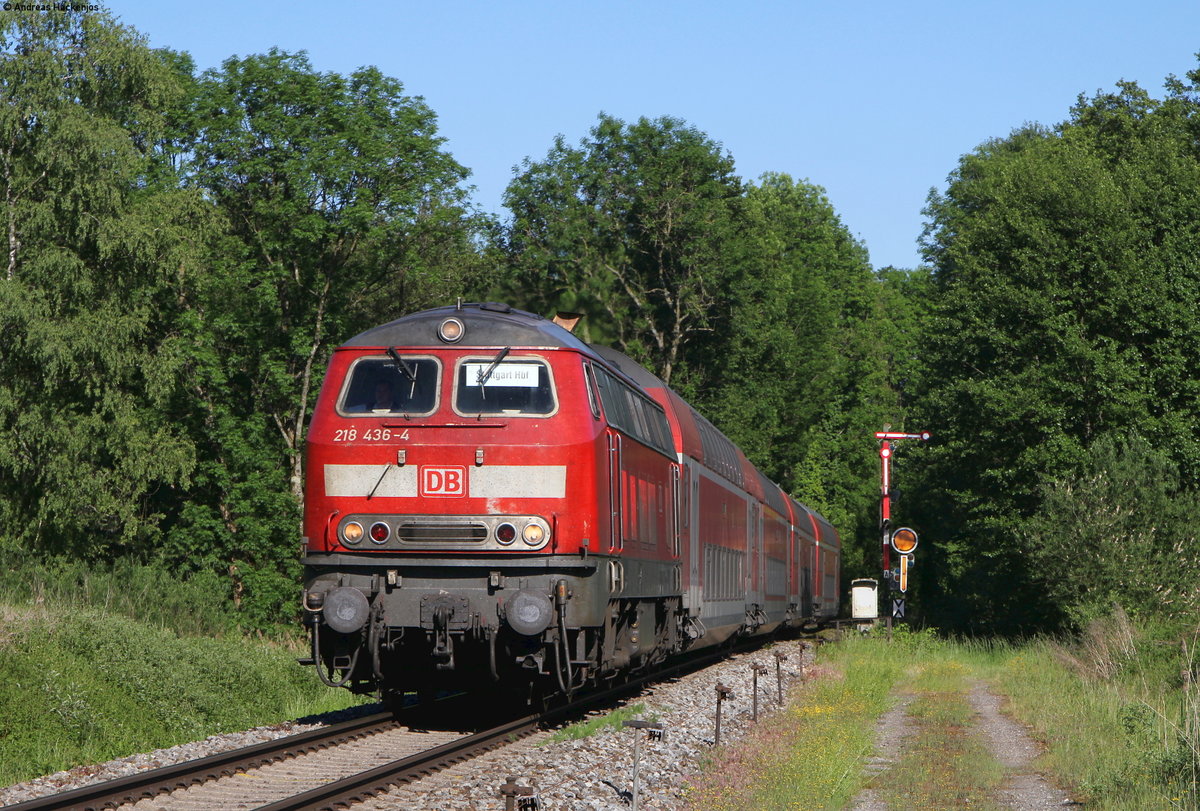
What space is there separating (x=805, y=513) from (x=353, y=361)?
27.9 m

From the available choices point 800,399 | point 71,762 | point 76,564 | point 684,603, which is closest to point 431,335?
point 71,762

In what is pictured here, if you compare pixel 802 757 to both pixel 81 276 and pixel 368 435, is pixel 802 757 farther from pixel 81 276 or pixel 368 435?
pixel 81 276

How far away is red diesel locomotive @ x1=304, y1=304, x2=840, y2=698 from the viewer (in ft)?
38.3

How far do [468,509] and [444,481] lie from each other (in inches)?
13.2

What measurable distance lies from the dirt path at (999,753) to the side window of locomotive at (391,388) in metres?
5.14

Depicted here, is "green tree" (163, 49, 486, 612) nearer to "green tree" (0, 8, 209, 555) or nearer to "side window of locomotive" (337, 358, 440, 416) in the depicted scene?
"green tree" (0, 8, 209, 555)

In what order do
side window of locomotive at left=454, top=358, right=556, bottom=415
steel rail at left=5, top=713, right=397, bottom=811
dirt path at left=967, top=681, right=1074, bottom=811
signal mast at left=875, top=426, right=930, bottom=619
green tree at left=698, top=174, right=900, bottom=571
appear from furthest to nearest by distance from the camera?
green tree at left=698, top=174, right=900, bottom=571 < signal mast at left=875, top=426, right=930, bottom=619 < side window of locomotive at left=454, top=358, right=556, bottom=415 < dirt path at left=967, top=681, right=1074, bottom=811 < steel rail at left=5, top=713, right=397, bottom=811

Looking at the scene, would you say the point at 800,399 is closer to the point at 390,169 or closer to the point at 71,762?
the point at 390,169

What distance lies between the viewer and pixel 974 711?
17.2m

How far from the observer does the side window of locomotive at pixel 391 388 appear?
12.3 meters

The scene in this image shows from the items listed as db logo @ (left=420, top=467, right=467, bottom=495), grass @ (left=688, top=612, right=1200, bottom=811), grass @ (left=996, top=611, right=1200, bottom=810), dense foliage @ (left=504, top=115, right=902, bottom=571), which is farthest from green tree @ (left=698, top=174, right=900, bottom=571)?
db logo @ (left=420, top=467, right=467, bottom=495)

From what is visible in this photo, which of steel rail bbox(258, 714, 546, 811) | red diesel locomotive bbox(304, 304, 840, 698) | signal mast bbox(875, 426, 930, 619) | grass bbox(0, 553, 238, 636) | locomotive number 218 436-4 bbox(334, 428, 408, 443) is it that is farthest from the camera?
signal mast bbox(875, 426, 930, 619)

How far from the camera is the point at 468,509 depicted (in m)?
11.9

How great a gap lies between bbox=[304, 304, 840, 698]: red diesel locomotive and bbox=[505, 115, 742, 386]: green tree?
1464 inches
